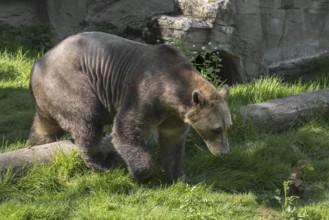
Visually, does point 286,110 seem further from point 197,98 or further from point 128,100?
point 128,100

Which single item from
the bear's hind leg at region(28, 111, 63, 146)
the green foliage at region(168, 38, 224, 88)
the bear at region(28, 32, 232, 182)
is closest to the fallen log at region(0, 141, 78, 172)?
the bear at region(28, 32, 232, 182)

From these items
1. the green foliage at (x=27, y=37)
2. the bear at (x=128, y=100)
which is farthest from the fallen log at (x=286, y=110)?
the green foliage at (x=27, y=37)

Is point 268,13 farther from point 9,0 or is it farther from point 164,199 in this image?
point 164,199

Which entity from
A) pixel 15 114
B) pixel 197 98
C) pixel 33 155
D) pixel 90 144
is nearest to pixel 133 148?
pixel 90 144

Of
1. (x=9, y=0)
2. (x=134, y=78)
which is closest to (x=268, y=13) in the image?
(x=9, y=0)

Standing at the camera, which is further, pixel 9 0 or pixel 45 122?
pixel 9 0

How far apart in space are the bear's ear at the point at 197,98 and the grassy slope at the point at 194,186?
0.82m

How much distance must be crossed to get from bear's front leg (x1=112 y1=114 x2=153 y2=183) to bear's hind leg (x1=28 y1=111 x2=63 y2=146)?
906mm

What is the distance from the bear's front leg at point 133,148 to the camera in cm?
550

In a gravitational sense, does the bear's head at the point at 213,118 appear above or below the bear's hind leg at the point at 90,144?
above

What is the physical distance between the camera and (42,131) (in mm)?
6203

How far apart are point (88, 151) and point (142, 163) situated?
0.56 metres

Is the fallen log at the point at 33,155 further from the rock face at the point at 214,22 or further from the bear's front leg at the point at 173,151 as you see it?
the rock face at the point at 214,22

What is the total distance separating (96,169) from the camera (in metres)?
5.73
